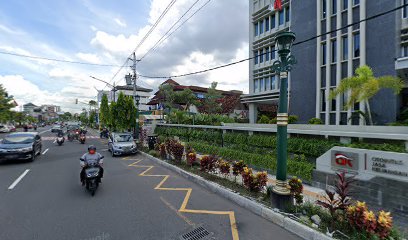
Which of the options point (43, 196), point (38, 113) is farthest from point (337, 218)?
point (38, 113)

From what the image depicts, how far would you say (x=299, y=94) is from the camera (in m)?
18.2

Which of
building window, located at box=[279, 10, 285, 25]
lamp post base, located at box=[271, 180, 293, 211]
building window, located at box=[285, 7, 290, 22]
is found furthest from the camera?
building window, located at box=[279, 10, 285, 25]

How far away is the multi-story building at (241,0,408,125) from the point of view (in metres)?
12.8

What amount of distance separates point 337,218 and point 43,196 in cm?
781

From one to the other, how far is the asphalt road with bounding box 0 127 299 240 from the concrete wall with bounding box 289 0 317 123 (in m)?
13.4

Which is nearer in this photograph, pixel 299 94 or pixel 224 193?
pixel 224 193

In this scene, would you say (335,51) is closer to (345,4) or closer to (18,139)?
(345,4)

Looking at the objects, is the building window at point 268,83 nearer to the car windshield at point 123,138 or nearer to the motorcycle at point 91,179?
the car windshield at point 123,138

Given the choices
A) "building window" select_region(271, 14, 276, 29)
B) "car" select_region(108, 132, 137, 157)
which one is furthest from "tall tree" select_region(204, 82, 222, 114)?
"car" select_region(108, 132, 137, 157)

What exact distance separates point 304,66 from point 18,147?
20192mm

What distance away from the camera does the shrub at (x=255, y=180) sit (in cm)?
597

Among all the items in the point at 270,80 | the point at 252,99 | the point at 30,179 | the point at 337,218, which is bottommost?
the point at 30,179

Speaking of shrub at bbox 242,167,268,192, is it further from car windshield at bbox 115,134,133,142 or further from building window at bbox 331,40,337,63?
building window at bbox 331,40,337,63

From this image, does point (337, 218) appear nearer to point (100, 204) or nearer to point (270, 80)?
point (100, 204)
